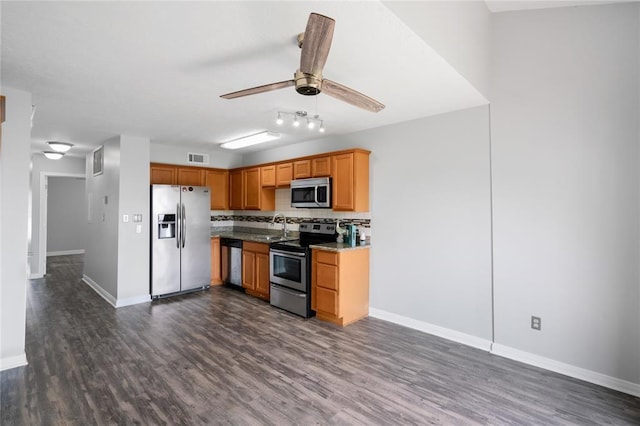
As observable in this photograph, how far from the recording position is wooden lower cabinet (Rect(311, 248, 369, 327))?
3.72 metres

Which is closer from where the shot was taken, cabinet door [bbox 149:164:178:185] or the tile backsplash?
the tile backsplash

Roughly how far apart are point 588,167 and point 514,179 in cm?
54

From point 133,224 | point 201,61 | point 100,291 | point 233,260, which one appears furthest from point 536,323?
point 100,291

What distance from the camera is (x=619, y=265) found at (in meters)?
2.46

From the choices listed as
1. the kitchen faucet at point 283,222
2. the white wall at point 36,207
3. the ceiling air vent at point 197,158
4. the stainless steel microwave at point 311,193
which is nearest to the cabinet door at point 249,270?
the kitchen faucet at point 283,222

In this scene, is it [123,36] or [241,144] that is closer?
[123,36]

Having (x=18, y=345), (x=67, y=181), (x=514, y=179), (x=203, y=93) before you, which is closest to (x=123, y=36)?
(x=203, y=93)

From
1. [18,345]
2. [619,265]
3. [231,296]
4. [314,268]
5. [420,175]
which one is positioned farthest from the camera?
[231,296]

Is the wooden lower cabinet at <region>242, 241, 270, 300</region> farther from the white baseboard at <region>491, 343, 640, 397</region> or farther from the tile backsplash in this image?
the white baseboard at <region>491, 343, 640, 397</region>

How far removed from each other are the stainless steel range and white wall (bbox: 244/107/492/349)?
2.82 feet

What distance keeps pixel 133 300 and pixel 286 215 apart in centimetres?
266

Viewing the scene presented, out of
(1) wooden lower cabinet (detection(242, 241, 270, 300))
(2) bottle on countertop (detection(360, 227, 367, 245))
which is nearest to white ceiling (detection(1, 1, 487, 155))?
(2) bottle on countertop (detection(360, 227, 367, 245))

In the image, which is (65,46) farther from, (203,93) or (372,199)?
(372,199)

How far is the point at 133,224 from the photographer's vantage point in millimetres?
4625
